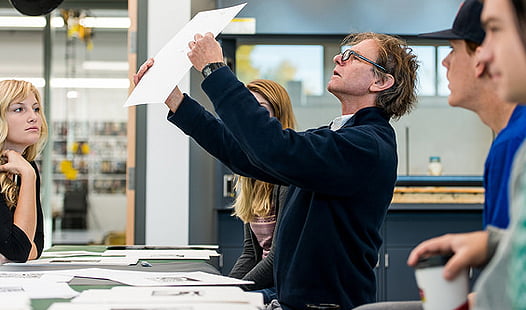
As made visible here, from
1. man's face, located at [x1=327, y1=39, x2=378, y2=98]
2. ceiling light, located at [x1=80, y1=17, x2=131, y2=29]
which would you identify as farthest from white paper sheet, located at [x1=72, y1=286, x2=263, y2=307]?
ceiling light, located at [x1=80, y1=17, x2=131, y2=29]

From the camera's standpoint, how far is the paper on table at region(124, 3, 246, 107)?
A: 210cm

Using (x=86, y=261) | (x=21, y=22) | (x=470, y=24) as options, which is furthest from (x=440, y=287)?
(x=21, y=22)

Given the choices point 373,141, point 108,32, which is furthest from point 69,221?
point 373,141

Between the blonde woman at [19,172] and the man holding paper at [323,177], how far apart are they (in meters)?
0.58

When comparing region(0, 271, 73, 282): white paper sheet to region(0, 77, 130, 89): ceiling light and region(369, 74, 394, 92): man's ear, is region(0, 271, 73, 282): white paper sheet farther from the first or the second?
region(0, 77, 130, 89): ceiling light

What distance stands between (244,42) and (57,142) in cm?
430

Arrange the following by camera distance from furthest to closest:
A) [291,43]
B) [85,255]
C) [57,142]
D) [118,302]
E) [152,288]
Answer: [57,142] → [291,43] → [85,255] → [152,288] → [118,302]

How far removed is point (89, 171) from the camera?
9.05 m

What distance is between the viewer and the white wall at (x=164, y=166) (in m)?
4.57

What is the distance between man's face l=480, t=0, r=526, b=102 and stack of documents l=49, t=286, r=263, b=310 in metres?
0.61

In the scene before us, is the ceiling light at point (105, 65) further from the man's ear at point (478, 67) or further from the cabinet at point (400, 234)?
the man's ear at point (478, 67)

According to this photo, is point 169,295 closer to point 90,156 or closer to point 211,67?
point 211,67

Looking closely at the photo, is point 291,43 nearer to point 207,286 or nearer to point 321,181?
point 321,181

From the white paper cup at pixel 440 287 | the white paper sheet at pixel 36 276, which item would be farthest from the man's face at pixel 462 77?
the white paper sheet at pixel 36 276
